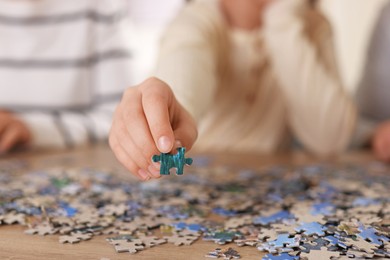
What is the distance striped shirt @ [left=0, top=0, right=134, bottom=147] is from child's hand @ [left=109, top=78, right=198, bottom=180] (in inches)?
45.9

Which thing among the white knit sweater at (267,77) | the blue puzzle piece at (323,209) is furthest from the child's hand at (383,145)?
the blue puzzle piece at (323,209)

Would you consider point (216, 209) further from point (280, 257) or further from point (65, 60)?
point (65, 60)

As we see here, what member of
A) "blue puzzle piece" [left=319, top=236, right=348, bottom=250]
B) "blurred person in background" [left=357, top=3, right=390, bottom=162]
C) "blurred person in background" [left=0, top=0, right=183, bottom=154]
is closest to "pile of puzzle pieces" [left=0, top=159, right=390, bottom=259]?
"blue puzzle piece" [left=319, top=236, right=348, bottom=250]

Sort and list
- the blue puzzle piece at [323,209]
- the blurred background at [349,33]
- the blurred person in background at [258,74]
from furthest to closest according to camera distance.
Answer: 1. the blurred background at [349,33]
2. the blurred person in background at [258,74]
3. the blue puzzle piece at [323,209]

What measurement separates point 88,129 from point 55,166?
59 cm

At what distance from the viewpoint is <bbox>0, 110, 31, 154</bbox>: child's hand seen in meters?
1.56

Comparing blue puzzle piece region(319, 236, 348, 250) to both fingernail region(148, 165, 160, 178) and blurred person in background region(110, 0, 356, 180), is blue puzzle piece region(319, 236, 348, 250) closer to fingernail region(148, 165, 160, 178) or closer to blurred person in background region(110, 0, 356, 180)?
fingernail region(148, 165, 160, 178)

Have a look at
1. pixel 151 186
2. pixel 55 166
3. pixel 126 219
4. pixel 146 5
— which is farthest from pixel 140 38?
pixel 126 219

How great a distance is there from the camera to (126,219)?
83 cm

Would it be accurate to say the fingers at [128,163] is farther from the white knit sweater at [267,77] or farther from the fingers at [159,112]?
the white knit sweater at [267,77]

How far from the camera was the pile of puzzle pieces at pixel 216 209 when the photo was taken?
70 centimetres

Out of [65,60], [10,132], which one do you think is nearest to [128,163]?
[10,132]

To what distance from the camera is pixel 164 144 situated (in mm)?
708

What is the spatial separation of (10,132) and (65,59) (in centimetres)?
Result: 68
